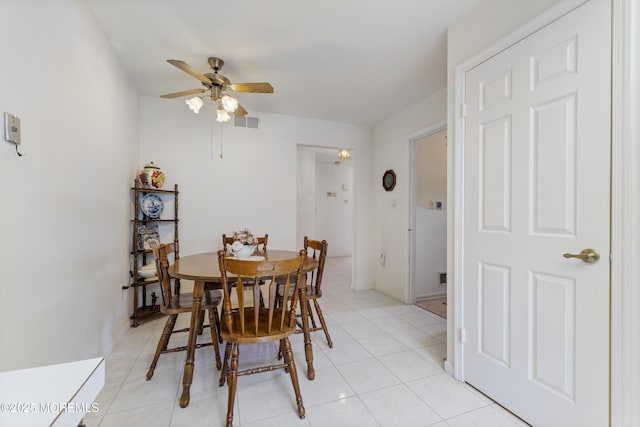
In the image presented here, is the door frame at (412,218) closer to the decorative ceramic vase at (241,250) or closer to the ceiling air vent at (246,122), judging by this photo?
the ceiling air vent at (246,122)

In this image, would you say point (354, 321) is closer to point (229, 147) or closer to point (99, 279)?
point (99, 279)

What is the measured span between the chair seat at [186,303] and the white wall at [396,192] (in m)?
2.42

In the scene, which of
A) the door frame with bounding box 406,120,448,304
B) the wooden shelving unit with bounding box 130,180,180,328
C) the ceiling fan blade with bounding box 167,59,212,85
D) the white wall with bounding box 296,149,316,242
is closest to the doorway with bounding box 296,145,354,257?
the white wall with bounding box 296,149,316,242

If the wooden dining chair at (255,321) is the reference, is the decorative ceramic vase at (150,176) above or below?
above

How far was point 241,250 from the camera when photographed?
2039 mm

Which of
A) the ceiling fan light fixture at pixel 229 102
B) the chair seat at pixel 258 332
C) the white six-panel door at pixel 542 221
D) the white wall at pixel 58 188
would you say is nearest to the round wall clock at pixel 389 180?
the white six-panel door at pixel 542 221

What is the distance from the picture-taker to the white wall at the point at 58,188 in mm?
1122

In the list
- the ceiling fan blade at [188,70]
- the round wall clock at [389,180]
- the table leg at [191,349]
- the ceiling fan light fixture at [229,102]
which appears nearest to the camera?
the table leg at [191,349]

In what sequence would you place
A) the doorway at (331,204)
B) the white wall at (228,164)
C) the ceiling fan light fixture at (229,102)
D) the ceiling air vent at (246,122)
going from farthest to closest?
the doorway at (331,204)
the ceiling air vent at (246,122)
the white wall at (228,164)
the ceiling fan light fixture at (229,102)

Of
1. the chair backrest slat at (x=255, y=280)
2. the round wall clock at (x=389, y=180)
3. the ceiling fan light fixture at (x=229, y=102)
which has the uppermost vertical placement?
the ceiling fan light fixture at (x=229, y=102)

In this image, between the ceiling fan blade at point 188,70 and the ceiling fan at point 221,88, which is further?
the ceiling fan at point 221,88

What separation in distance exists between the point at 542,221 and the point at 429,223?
235 cm

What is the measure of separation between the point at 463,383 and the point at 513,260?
3.09 feet

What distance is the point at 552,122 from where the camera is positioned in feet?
4.42
